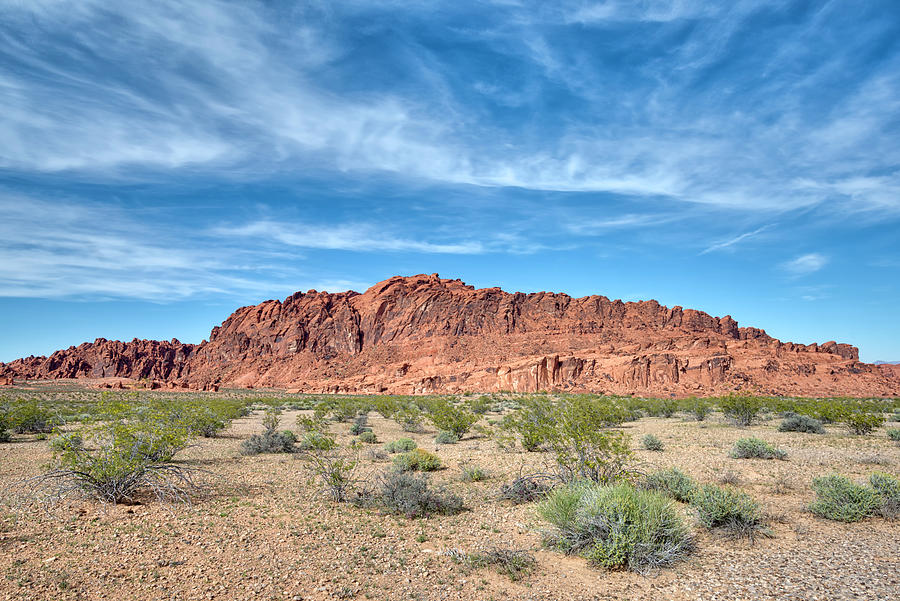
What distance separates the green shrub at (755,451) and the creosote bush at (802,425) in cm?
835

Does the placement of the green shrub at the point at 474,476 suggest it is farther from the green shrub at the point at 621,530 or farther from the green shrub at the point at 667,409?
the green shrub at the point at 667,409

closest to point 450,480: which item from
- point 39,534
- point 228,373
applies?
point 39,534

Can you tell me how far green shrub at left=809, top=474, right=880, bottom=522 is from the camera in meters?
8.12

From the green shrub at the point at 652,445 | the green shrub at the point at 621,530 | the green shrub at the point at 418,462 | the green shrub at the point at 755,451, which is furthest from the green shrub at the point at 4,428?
the green shrub at the point at 755,451

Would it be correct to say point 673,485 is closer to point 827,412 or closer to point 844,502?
point 844,502

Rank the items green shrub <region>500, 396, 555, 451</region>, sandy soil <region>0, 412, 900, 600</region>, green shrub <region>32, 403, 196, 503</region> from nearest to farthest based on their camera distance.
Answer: sandy soil <region>0, 412, 900, 600</region> → green shrub <region>32, 403, 196, 503</region> → green shrub <region>500, 396, 555, 451</region>

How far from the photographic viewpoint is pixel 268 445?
17016 mm

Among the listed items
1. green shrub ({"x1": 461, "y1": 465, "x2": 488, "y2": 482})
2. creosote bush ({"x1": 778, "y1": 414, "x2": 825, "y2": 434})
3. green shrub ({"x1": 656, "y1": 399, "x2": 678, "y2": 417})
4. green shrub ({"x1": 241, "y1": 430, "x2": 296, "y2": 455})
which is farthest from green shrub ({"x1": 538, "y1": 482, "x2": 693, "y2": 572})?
green shrub ({"x1": 656, "y1": 399, "x2": 678, "y2": 417})

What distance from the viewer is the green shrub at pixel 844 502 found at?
8117 mm

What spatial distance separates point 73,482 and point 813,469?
1838 cm

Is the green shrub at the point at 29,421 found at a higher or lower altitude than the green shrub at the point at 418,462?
lower

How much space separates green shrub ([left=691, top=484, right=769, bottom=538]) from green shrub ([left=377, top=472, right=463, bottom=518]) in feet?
15.0

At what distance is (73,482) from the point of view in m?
10.1

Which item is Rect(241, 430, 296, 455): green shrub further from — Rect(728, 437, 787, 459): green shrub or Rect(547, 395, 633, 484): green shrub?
Rect(728, 437, 787, 459): green shrub
